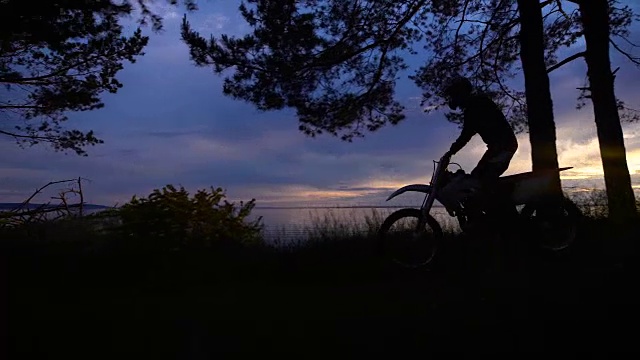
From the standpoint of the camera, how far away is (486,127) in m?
6.01

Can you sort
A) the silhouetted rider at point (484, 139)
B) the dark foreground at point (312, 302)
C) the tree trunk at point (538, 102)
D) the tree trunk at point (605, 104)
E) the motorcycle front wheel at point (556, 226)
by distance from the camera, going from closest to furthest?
the dark foreground at point (312, 302) < the silhouetted rider at point (484, 139) < the motorcycle front wheel at point (556, 226) < the tree trunk at point (538, 102) < the tree trunk at point (605, 104)

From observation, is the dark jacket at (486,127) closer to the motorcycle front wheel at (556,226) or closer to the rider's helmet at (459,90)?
the rider's helmet at (459,90)

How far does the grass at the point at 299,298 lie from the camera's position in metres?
3.40

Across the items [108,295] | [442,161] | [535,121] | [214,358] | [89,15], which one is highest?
[89,15]

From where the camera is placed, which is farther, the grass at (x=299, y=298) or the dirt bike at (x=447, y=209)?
the dirt bike at (x=447, y=209)

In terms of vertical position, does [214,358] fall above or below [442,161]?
below

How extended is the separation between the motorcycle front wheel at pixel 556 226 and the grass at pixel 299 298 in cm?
21

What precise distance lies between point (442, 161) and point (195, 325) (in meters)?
3.67

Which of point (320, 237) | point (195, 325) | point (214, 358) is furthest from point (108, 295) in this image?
point (320, 237)

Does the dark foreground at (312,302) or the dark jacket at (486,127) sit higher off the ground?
the dark jacket at (486,127)

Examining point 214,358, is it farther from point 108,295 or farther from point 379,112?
point 379,112

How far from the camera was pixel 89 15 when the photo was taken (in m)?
8.88

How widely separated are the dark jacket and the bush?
3.31 m

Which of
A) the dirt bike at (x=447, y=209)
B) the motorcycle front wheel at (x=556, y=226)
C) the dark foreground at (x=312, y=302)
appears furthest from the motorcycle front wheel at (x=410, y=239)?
the motorcycle front wheel at (x=556, y=226)
